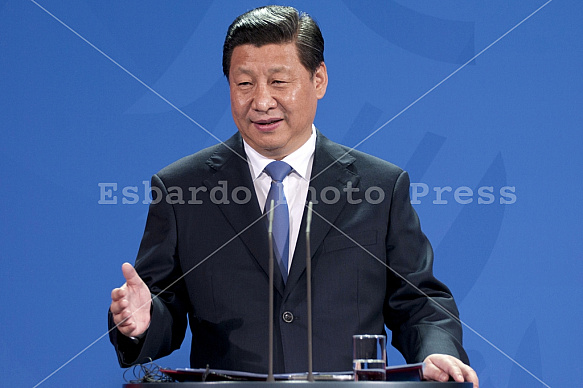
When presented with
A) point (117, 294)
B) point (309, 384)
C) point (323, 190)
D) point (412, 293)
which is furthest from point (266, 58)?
point (309, 384)

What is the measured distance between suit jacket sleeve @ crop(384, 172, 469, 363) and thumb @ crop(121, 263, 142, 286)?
74cm

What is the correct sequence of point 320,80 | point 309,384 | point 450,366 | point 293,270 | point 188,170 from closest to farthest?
point 309,384
point 450,366
point 293,270
point 188,170
point 320,80

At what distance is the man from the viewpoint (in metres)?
1.96

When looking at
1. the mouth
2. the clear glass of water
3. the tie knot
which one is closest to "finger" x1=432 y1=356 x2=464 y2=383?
the clear glass of water

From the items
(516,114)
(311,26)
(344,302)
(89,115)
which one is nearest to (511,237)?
(516,114)

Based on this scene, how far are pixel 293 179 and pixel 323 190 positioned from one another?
0.10 meters

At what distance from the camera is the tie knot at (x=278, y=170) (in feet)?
6.86

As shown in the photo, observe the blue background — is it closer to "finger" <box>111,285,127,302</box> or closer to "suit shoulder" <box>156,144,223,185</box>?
"suit shoulder" <box>156,144,223,185</box>

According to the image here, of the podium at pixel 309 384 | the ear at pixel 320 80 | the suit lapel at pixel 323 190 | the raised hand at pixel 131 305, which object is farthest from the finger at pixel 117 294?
the ear at pixel 320 80

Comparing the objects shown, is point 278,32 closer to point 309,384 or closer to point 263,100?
point 263,100

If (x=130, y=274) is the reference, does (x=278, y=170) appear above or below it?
above

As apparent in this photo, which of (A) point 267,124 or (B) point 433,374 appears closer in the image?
(B) point 433,374

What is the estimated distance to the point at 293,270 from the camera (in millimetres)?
1949

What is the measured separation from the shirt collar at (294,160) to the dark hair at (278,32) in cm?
23
